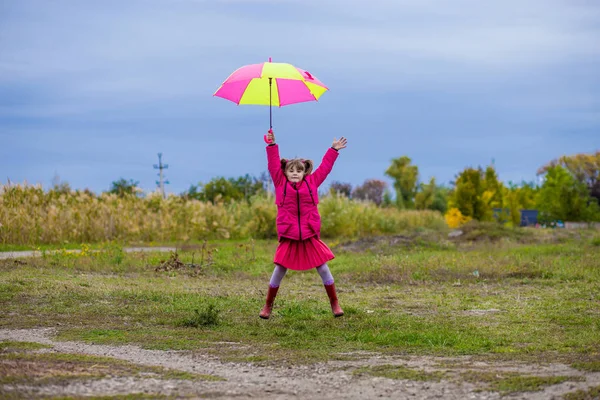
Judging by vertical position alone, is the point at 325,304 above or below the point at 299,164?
below

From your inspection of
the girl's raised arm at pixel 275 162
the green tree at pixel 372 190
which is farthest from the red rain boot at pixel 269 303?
the green tree at pixel 372 190

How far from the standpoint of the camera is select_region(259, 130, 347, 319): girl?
9.62 metres

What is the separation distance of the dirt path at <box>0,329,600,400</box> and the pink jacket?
2.33 m

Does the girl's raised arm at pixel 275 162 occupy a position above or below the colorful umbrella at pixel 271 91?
below

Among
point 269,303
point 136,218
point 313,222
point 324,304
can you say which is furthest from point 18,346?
point 136,218

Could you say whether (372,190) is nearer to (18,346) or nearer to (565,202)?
(565,202)

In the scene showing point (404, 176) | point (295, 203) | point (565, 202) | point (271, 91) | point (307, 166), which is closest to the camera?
point (295, 203)

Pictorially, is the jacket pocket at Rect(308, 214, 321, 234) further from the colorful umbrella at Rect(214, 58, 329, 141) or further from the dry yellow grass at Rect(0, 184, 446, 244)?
the dry yellow grass at Rect(0, 184, 446, 244)

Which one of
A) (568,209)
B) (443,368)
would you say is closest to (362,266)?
(443,368)

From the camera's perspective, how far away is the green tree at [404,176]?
59094mm

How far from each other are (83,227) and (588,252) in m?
14.7

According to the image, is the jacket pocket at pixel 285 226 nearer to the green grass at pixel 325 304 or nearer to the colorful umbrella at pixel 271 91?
the green grass at pixel 325 304

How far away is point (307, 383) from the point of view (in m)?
6.49

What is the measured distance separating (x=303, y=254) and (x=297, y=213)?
0.52m
